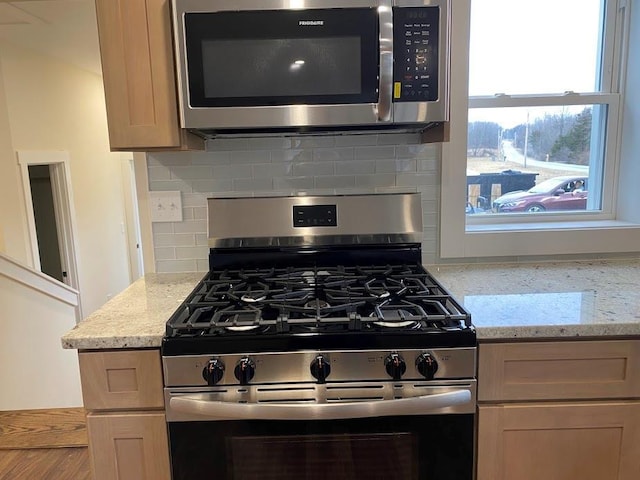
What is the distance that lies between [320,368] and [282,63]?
2.91 ft

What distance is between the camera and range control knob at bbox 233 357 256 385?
1.16 meters

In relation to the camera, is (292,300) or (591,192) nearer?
(292,300)

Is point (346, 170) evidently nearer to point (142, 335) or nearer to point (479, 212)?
point (479, 212)

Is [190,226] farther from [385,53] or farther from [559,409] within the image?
[559,409]

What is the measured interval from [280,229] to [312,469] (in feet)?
2.72

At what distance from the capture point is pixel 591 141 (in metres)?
1.99

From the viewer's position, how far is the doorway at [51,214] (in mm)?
3645

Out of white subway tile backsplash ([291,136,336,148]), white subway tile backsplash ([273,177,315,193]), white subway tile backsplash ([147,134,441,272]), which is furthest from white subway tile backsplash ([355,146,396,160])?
white subway tile backsplash ([273,177,315,193])

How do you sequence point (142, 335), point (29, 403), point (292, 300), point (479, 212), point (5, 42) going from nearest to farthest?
1. point (142, 335)
2. point (292, 300)
3. point (479, 212)
4. point (29, 403)
5. point (5, 42)

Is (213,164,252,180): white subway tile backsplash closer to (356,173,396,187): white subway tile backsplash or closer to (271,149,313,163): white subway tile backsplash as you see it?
(271,149,313,163): white subway tile backsplash

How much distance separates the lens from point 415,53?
1.42 meters

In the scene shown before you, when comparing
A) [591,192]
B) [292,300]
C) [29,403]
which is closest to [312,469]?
[292,300]

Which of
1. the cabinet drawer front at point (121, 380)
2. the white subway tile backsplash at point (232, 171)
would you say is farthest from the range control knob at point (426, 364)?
the white subway tile backsplash at point (232, 171)

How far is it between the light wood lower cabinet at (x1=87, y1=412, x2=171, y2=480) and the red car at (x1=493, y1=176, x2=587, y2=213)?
60.0 inches
